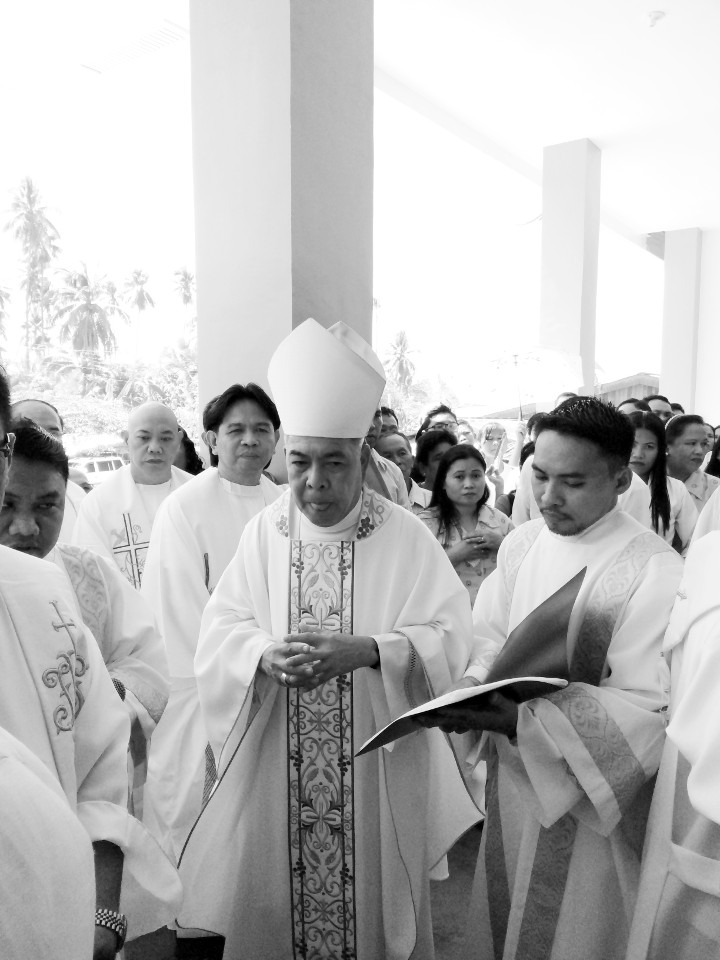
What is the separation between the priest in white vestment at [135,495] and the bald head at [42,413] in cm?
41

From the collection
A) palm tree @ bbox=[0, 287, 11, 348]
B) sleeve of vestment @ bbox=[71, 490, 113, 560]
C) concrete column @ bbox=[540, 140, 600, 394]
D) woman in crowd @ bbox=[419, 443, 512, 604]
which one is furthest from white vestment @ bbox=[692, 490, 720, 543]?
palm tree @ bbox=[0, 287, 11, 348]

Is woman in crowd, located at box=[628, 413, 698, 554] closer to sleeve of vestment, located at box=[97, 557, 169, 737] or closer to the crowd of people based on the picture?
the crowd of people

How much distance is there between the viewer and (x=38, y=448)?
1859mm

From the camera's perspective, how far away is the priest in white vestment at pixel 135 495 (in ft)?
13.4

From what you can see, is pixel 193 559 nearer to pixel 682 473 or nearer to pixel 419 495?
pixel 419 495

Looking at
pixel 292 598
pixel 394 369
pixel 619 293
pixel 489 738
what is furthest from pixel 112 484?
pixel 394 369

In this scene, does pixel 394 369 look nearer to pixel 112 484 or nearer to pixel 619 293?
pixel 619 293

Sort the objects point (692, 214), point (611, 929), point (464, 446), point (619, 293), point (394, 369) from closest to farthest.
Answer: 1. point (611, 929)
2. point (464, 446)
3. point (692, 214)
4. point (619, 293)
5. point (394, 369)

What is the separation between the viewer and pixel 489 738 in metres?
2.06

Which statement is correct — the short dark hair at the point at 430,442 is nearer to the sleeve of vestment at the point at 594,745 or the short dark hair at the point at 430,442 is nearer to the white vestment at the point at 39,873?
Answer: the sleeve of vestment at the point at 594,745

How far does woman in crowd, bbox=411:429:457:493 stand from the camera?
5.22 metres

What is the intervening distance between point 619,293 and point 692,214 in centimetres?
325

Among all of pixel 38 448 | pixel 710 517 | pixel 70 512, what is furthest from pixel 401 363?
pixel 38 448

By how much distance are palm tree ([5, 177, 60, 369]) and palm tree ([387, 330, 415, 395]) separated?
30.3ft
